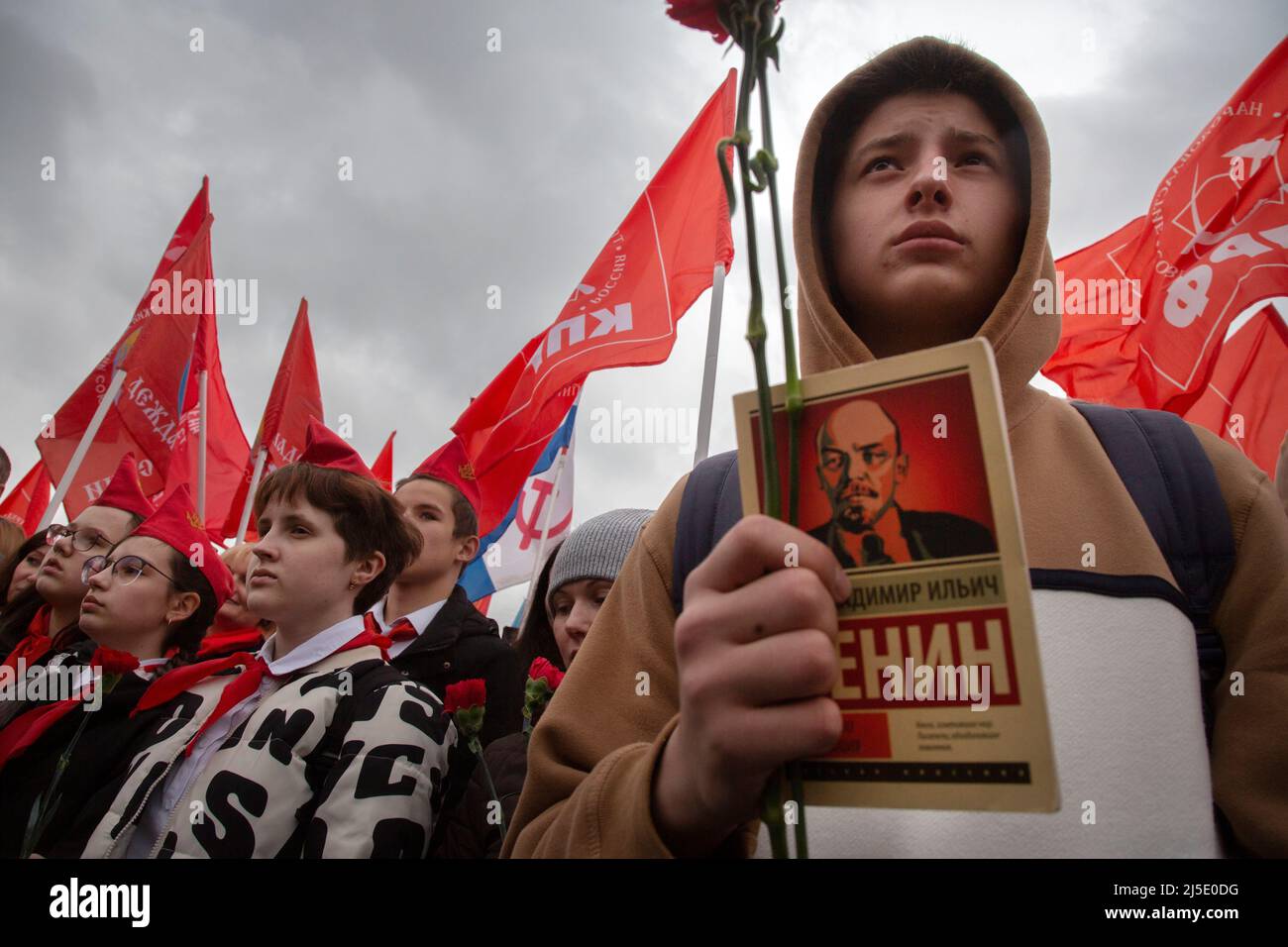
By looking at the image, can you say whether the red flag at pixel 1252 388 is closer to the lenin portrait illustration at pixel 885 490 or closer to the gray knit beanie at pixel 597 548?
the gray knit beanie at pixel 597 548

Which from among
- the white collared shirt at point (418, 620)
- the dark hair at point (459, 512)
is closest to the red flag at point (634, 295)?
the dark hair at point (459, 512)

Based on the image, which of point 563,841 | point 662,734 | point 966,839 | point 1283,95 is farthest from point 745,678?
point 1283,95

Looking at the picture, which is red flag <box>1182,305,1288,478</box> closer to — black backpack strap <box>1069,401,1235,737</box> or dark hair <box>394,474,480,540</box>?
dark hair <box>394,474,480,540</box>

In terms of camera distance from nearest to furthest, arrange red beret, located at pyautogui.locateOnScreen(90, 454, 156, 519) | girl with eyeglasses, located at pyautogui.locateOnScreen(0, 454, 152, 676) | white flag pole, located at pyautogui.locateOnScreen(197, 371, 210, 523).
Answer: girl with eyeglasses, located at pyautogui.locateOnScreen(0, 454, 152, 676) < red beret, located at pyautogui.locateOnScreen(90, 454, 156, 519) < white flag pole, located at pyautogui.locateOnScreen(197, 371, 210, 523)

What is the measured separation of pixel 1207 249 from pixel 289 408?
8.42m

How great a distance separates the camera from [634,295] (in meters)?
5.70

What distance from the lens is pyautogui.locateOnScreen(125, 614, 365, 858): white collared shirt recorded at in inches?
94.6

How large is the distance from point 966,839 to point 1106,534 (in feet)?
1.56

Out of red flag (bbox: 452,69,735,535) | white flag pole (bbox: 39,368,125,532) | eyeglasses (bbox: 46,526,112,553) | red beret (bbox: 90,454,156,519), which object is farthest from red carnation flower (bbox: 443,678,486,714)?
white flag pole (bbox: 39,368,125,532)

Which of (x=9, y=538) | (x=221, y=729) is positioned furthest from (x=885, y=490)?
(x=9, y=538)

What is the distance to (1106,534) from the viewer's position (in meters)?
1.13

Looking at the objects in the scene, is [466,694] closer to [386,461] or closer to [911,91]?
[911,91]

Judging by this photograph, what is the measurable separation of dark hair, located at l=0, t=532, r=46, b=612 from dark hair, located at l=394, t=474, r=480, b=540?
237 centimetres
